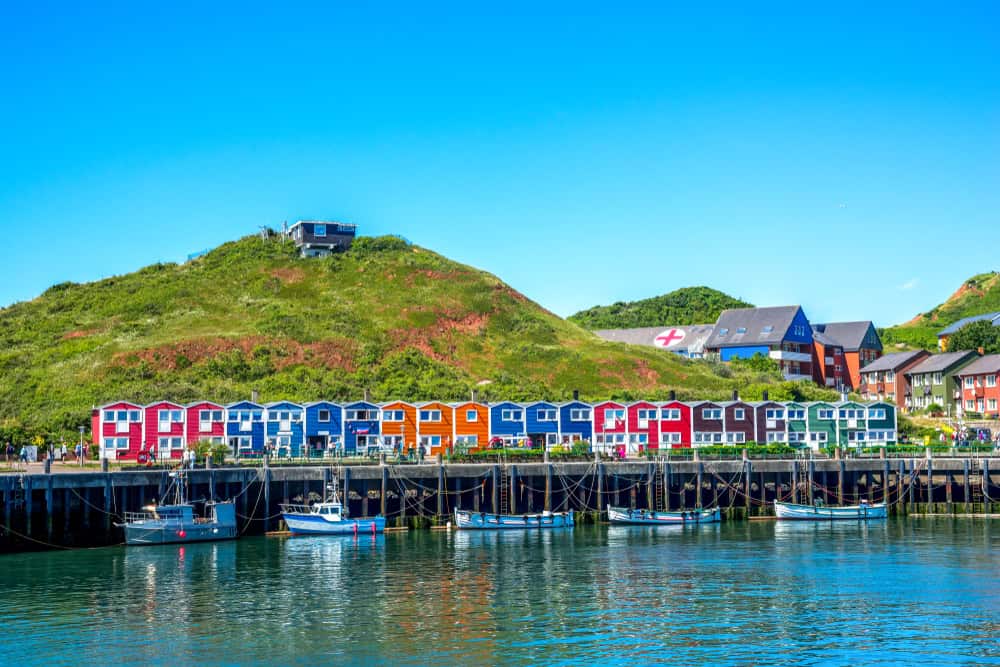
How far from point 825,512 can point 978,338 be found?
87815mm

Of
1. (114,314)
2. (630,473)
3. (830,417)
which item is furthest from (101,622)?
(114,314)

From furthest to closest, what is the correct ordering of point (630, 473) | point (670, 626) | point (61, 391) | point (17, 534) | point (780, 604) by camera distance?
point (61, 391) → point (630, 473) → point (17, 534) → point (780, 604) → point (670, 626)

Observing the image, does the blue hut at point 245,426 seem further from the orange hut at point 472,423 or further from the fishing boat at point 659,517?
the fishing boat at point 659,517

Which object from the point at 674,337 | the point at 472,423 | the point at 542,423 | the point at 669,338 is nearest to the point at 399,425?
the point at 472,423

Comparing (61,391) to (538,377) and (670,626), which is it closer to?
(538,377)

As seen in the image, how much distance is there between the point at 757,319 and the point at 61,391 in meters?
95.7

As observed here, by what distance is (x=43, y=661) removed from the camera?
40.0 meters

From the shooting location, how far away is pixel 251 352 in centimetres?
13500

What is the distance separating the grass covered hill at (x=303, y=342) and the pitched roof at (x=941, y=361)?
24.7 metres

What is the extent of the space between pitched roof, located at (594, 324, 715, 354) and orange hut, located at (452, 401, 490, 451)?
66.3m

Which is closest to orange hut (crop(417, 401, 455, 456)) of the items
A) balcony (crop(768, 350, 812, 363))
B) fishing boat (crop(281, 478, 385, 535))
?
fishing boat (crop(281, 478, 385, 535))

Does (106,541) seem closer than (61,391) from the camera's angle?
Yes

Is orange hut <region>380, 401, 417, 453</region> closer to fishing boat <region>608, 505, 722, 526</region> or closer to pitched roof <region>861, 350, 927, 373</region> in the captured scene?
fishing boat <region>608, 505, 722, 526</region>

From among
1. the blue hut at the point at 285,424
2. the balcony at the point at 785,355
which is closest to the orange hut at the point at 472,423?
the blue hut at the point at 285,424
